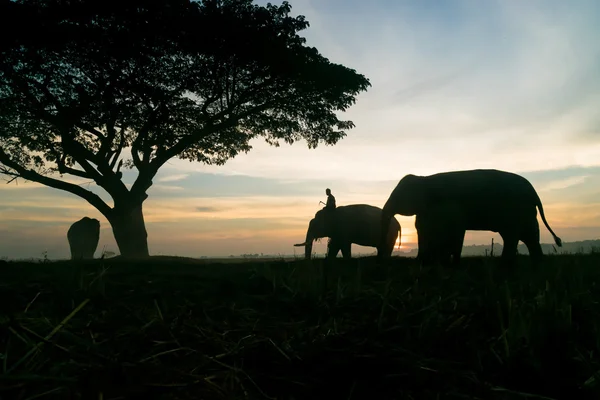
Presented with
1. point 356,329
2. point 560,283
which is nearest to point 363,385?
point 356,329

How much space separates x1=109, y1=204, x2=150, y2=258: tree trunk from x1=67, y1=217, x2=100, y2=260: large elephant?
111 inches

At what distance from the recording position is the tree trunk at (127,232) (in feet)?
68.1

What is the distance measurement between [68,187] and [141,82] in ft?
16.5

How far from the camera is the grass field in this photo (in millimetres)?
2076

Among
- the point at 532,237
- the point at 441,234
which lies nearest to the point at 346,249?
the point at 532,237

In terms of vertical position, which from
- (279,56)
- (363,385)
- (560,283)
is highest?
(279,56)

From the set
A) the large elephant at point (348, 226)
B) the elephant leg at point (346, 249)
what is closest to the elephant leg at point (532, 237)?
the large elephant at point (348, 226)

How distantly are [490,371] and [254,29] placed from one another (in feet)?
62.2

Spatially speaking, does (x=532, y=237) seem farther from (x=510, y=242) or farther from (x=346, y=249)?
(x=346, y=249)

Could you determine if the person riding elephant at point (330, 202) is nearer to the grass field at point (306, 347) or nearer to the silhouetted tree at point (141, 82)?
the silhouetted tree at point (141, 82)

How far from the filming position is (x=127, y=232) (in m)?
20.8

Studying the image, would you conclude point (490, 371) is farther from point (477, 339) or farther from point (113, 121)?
point (113, 121)

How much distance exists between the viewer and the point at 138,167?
2191cm

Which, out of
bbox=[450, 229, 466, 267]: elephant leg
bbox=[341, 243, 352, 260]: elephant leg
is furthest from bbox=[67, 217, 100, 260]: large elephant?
bbox=[450, 229, 466, 267]: elephant leg
